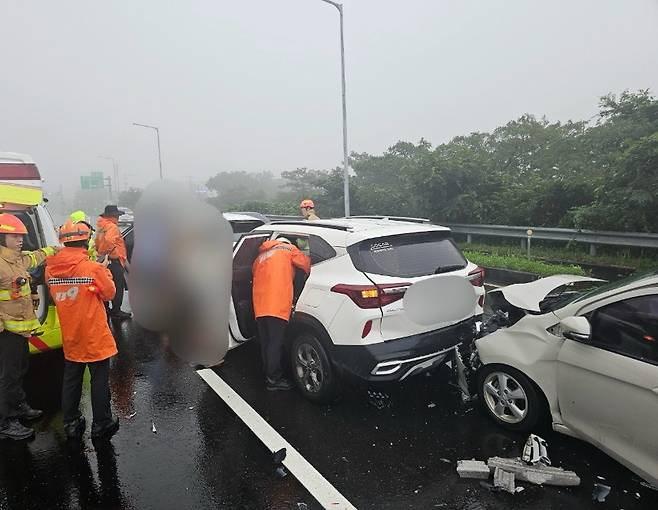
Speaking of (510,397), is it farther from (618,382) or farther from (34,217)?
(34,217)

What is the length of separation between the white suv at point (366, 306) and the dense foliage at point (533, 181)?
3.31 feet

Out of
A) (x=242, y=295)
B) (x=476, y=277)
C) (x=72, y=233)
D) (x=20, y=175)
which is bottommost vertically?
(x=242, y=295)

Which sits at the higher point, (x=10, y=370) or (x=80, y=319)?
(x=80, y=319)

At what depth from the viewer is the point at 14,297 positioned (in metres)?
3.51

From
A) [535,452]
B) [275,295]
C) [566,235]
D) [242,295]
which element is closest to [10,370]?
[242,295]

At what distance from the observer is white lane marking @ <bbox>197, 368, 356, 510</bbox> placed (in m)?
2.81

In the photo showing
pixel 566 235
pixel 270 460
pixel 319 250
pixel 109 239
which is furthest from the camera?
pixel 566 235

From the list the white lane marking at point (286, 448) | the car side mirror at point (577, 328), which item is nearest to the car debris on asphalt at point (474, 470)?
the white lane marking at point (286, 448)

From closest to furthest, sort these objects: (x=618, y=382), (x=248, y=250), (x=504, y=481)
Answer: (x=618, y=382) → (x=504, y=481) → (x=248, y=250)

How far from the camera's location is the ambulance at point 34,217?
4137mm

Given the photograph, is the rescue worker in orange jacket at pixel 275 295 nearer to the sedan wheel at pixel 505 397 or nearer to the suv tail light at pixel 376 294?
the suv tail light at pixel 376 294

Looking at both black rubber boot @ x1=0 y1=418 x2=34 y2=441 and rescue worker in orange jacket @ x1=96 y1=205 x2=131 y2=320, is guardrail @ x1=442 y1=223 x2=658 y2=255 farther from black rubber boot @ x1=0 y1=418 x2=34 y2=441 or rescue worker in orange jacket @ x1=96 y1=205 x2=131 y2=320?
black rubber boot @ x1=0 y1=418 x2=34 y2=441

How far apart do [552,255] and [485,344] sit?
6.88 m

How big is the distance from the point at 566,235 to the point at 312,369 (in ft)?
24.9
